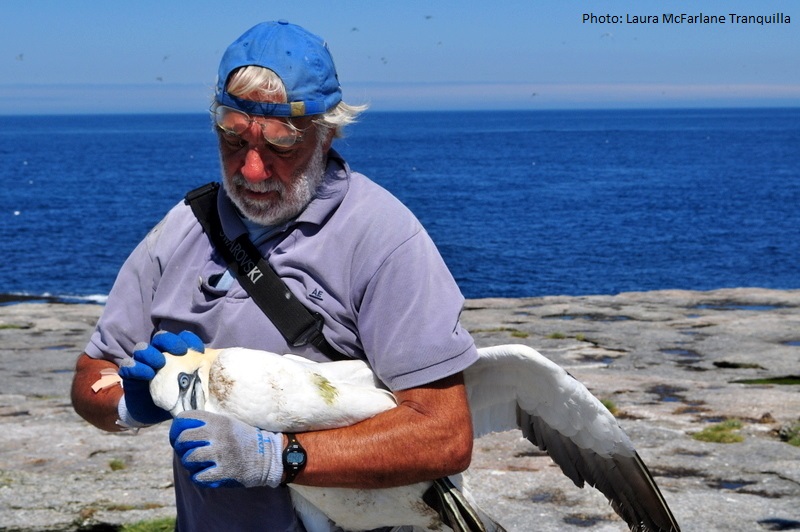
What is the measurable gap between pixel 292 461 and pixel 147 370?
0.48m

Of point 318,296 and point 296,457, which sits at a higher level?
point 318,296

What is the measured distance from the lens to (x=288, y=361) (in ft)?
9.27

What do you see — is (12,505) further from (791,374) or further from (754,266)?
(754,266)

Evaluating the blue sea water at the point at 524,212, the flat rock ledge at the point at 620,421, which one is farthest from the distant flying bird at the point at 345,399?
the flat rock ledge at the point at 620,421

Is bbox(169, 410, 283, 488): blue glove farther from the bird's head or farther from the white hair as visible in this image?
the white hair

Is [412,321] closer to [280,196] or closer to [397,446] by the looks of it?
[397,446]

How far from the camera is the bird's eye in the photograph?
280 cm

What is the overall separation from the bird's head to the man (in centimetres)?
4

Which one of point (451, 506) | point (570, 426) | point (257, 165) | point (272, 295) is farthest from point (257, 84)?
point (570, 426)

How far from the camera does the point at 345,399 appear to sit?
2830mm

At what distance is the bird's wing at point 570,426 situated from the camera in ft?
11.0

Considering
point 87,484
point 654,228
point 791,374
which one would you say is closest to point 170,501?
point 87,484

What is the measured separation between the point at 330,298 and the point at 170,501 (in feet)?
13.6

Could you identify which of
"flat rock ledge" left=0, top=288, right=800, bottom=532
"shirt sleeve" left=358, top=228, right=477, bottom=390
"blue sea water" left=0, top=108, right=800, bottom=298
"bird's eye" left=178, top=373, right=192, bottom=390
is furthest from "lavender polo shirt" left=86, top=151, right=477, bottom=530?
"flat rock ledge" left=0, top=288, right=800, bottom=532
